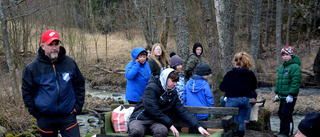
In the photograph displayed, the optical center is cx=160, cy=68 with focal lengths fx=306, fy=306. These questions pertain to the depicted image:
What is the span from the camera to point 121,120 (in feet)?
15.3

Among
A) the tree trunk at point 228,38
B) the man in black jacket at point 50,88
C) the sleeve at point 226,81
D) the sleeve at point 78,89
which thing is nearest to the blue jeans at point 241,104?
the sleeve at point 226,81

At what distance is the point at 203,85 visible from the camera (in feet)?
16.8

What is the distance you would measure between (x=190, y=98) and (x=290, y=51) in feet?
→ 8.46

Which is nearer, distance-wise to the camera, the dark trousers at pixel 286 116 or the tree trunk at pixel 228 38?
the dark trousers at pixel 286 116

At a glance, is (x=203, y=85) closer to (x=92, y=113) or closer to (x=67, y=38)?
(x=92, y=113)

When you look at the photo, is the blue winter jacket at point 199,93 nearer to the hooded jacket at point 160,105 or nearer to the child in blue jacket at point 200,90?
the child in blue jacket at point 200,90

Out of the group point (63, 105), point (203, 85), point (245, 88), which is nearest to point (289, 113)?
point (245, 88)

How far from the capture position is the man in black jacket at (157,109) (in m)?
4.24

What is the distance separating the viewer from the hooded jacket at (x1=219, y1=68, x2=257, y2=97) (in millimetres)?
5332

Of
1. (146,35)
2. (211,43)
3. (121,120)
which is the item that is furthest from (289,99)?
(146,35)

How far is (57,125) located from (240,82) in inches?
123

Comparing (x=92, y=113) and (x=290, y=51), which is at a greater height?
(x=290, y=51)

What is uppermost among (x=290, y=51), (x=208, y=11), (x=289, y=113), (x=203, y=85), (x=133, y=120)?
(x=208, y=11)

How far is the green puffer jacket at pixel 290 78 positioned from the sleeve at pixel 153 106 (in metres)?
3.29
